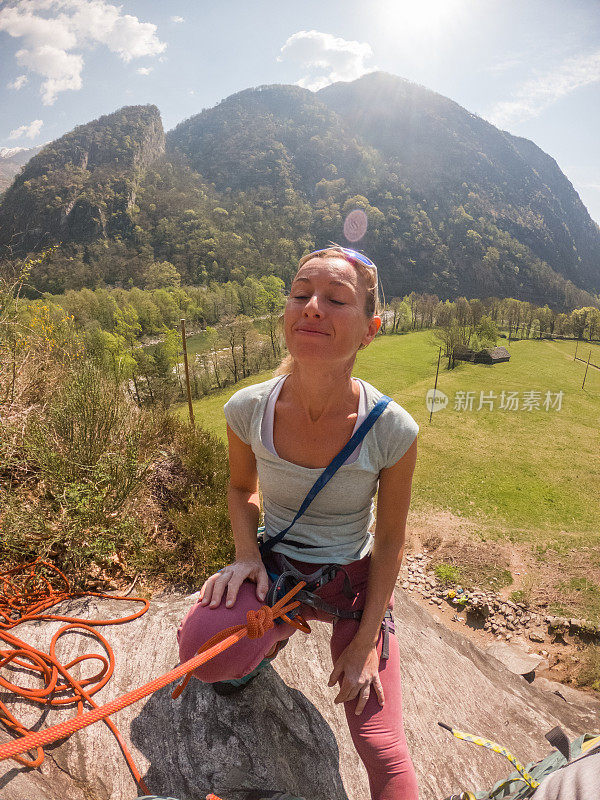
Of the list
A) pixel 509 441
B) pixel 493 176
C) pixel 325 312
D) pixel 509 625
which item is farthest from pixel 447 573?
pixel 493 176

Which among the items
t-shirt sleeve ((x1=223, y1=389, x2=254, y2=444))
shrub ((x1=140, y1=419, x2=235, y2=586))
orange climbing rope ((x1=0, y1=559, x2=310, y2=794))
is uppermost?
t-shirt sleeve ((x1=223, y1=389, x2=254, y2=444))

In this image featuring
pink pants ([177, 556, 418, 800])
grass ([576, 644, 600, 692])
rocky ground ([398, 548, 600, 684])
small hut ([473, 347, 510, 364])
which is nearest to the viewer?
pink pants ([177, 556, 418, 800])

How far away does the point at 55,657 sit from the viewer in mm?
2127

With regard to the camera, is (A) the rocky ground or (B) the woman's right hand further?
(A) the rocky ground

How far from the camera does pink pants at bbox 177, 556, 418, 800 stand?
61.8 inches

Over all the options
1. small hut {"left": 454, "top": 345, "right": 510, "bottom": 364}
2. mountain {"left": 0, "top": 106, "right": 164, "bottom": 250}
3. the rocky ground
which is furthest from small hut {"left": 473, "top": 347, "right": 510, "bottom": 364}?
mountain {"left": 0, "top": 106, "right": 164, "bottom": 250}

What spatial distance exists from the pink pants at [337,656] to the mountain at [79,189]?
112684mm

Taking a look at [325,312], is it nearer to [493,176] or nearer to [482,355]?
[482,355]

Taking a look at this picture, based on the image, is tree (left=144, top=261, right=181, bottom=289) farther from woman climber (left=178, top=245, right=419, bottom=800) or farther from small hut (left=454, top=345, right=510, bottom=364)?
woman climber (left=178, top=245, right=419, bottom=800)

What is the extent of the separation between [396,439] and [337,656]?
3.57ft

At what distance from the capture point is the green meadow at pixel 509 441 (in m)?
16.2

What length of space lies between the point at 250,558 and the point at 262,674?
3.11 feet

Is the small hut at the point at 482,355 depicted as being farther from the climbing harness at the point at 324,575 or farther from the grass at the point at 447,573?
the climbing harness at the point at 324,575

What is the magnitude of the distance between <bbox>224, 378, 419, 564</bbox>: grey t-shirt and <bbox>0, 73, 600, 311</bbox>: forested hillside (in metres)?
90.6
